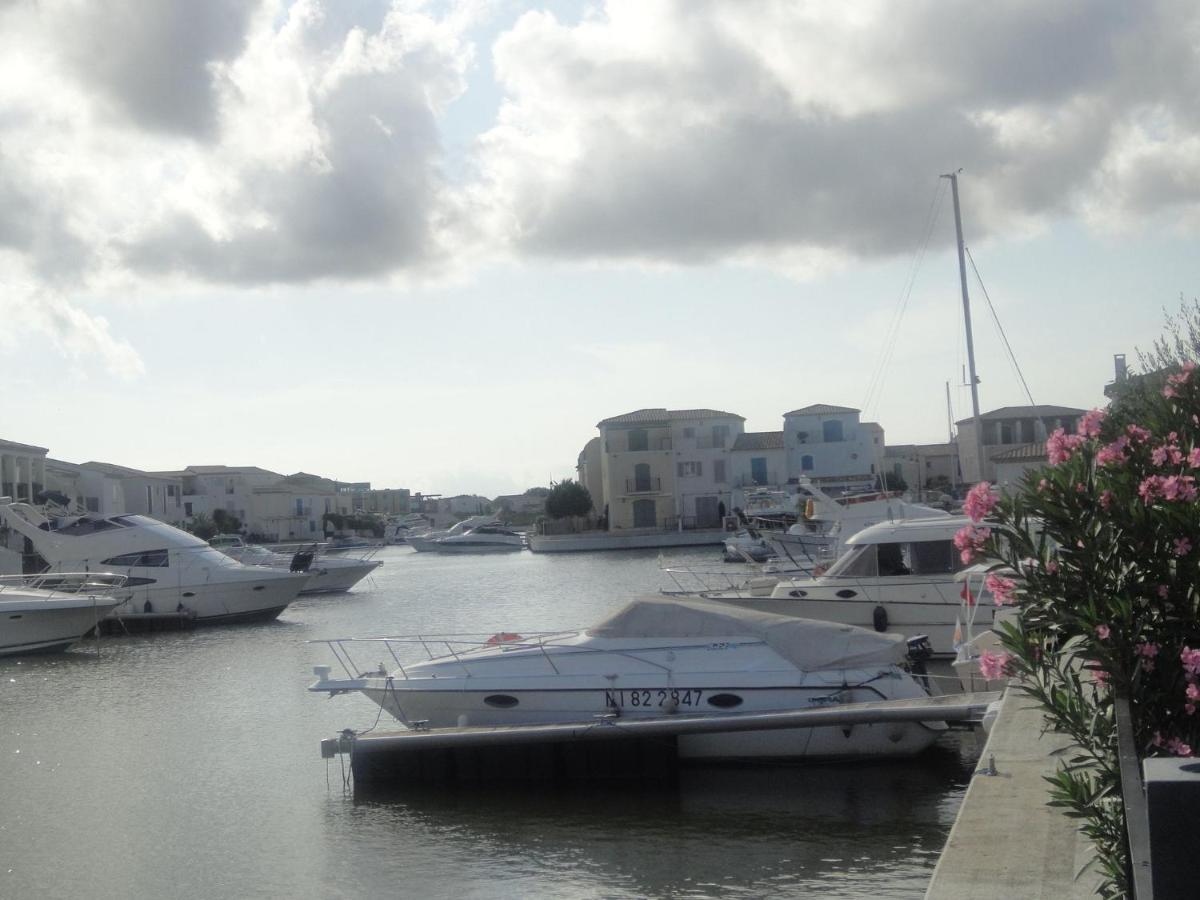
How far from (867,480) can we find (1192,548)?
57.5m

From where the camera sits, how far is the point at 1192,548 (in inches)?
214

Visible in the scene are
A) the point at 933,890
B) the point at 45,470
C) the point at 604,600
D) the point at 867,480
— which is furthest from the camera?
the point at 45,470

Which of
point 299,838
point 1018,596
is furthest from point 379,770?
point 1018,596

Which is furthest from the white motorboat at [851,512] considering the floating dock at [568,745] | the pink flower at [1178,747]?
the pink flower at [1178,747]

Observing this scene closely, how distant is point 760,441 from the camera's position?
96062mm

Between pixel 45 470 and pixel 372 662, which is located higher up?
pixel 45 470

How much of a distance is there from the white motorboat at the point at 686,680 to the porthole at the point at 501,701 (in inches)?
0.5

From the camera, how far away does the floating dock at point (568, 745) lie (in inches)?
652

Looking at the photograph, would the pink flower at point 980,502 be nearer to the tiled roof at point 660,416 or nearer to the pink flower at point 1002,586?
the pink flower at point 1002,586

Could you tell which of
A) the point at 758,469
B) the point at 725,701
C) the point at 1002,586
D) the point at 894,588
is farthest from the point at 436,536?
the point at 1002,586

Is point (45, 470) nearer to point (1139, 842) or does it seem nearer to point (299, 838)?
point (299, 838)

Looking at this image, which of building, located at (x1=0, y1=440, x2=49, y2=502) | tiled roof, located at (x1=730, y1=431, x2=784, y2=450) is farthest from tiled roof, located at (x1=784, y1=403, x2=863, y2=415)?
building, located at (x1=0, y1=440, x2=49, y2=502)

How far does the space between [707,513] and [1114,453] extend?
91.0 metres

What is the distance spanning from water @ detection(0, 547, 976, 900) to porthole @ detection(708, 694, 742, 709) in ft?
2.79
